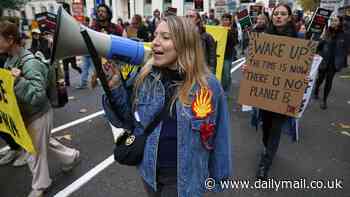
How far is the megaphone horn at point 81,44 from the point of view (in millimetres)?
1299

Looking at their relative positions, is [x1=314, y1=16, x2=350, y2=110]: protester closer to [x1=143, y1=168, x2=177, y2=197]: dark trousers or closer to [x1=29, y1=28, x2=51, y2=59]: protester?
[x1=143, y1=168, x2=177, y2=197]: dark trousers

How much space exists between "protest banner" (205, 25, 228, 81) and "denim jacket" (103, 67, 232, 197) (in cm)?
354

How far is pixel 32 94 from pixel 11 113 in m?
0.26

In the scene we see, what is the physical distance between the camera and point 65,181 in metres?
3.09

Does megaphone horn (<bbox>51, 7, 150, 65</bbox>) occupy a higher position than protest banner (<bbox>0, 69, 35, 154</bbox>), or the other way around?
megaphone horn (<bbox>51, 7, 150, 65</bbox>)


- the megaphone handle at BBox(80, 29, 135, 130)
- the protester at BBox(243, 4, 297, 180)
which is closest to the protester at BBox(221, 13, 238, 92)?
the protester at BBox(243, 4, 297, 180)

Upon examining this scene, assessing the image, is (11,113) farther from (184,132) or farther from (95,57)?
(184,132)

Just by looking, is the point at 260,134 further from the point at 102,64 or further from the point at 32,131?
the point at 102,64

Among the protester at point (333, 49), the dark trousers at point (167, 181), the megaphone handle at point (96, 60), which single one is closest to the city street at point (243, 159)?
the protester at point (333, 49)

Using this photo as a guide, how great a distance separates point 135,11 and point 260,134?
1473 inches

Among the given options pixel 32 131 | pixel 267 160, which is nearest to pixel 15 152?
pixel 32 131

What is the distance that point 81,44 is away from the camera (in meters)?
1.36

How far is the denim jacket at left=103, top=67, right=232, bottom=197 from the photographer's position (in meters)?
1.59

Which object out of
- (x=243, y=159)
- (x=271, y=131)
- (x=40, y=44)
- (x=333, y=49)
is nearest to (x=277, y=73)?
(x=271, y=131)
